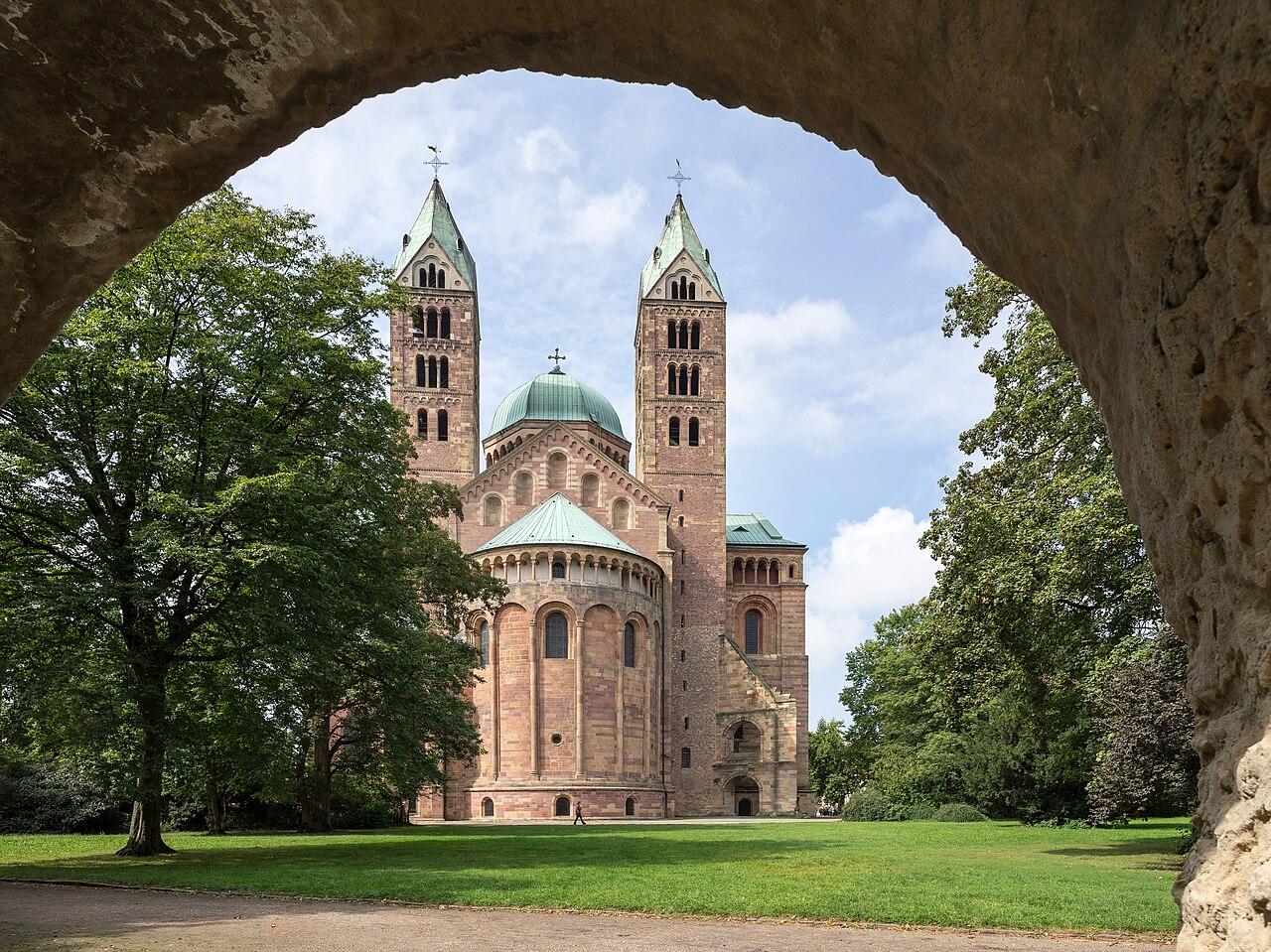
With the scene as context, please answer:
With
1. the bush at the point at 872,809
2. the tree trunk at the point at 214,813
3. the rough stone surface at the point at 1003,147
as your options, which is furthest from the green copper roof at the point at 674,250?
the rough stone surface at the point at 1003,147

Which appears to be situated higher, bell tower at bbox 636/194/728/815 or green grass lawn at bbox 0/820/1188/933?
bell tower at bbox 636/194/728/815

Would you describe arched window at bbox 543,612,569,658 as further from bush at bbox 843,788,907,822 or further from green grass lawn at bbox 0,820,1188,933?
green grass lawn at bbox 0,820,1188,933

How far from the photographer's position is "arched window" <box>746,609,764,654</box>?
59.8 meters

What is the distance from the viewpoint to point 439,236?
5966 centimetres

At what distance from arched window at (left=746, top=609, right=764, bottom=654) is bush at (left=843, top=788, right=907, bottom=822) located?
47.2 feet

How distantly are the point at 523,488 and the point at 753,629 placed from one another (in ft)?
56.8

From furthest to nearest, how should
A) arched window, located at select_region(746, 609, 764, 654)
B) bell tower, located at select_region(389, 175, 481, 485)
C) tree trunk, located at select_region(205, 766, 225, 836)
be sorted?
arched window, located at select_region(746, 609, 764, 654) → bell tower, located at select_region(389, 175, 481, 485) → tree trunk, located at select_region(205, 766, 225, 836)

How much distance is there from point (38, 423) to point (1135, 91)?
59.5ft

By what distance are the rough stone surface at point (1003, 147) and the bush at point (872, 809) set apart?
42.9m

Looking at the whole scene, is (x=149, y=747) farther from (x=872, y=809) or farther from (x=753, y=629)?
(x=753, y=629)

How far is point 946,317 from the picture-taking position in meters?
21.4

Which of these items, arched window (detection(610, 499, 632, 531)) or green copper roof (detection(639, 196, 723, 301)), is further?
green copper roof (detection(639, 196, 723, 301))

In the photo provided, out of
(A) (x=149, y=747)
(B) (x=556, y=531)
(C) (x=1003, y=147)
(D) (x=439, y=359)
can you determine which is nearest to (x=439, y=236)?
(D) (x=439, y=359)

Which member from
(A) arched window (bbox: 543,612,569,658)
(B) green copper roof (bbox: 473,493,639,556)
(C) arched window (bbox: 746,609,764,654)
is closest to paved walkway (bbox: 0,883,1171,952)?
(A) arched window (bbox: 543,612,569,658)
